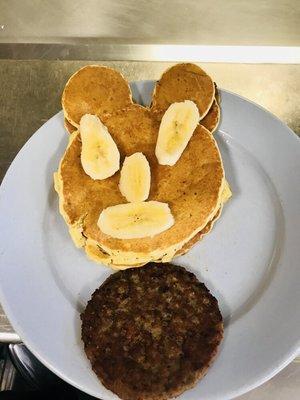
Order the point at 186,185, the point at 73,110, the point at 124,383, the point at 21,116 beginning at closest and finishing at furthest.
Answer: the point at 124,383
the point at 186,185
the point at 73,110
the point at 21,116

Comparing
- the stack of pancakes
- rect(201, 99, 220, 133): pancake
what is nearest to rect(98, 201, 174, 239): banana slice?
the stack of pancakes

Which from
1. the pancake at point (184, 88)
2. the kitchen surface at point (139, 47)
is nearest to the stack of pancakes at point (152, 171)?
the pancake at point (184, 88)

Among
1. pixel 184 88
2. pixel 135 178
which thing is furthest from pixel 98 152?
pixel 184 88

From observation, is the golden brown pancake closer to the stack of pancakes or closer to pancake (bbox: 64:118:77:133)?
the stack of pancakes

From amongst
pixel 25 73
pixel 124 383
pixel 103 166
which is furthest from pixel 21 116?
pixel 124 383

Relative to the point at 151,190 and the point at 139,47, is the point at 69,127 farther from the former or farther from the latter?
the point at 139,47

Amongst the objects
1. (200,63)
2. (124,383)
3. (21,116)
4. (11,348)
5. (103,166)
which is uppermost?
(200,63)

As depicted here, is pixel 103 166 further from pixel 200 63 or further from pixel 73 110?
pixel 200 63

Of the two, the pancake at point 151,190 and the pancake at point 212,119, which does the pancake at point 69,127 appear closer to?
the pancake at point 151,190
